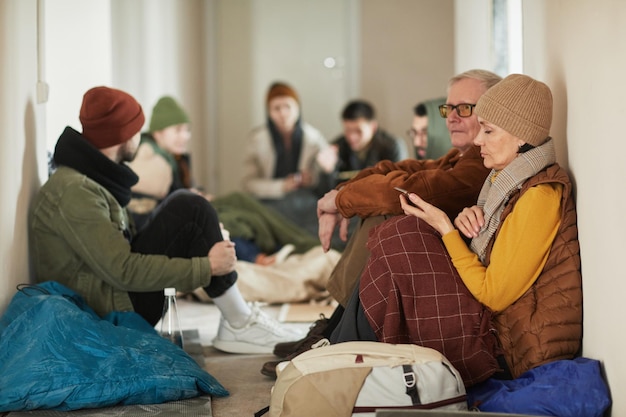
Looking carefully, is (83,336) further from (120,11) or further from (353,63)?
(353,63)

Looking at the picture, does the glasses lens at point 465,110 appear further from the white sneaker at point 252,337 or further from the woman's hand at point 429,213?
the white sneaker at point 252,337

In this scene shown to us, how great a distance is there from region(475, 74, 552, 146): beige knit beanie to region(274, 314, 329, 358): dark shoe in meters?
0.94

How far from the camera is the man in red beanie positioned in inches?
130

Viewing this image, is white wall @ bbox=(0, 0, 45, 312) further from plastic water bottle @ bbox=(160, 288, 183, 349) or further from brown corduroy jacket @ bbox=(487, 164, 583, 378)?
brown corduroy jacket @ bbox=(487, 164, 583, 378)

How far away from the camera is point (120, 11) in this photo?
6402mm

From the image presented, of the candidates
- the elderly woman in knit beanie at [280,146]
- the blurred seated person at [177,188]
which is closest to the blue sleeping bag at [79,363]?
the blurred seated person at [177,188]

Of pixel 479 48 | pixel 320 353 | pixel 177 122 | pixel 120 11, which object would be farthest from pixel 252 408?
pixel 120 11

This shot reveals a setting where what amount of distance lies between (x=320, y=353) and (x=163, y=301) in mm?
1125

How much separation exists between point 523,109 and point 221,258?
121 centimetres

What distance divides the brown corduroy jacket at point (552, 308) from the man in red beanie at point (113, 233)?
1142 mm

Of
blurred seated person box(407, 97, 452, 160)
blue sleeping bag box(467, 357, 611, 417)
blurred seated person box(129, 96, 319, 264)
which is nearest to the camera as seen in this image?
blue sleeping bag box(467, 357, 611, 417)

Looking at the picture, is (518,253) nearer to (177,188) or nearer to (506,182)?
(506,182)

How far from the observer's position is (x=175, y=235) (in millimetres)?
3516

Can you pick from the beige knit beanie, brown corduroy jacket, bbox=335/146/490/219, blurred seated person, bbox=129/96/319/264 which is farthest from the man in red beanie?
blurred seated person, bbox=129/96/319/264
